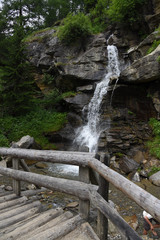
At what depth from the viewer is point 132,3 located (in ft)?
47.6

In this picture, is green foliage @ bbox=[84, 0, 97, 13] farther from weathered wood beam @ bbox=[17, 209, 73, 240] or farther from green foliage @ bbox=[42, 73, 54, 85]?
weathered wood beam @ bbox=[17, 209, 73, 240]

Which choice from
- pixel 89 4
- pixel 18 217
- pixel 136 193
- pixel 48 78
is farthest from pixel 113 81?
pixel 89 4

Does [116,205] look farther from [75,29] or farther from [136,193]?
[75,29]

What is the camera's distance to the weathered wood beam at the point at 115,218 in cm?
169

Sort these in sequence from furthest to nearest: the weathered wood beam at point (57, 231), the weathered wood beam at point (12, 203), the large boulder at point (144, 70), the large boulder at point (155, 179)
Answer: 1. the large boulder at point (144, 70)
2. the large boulder at point (155, 179)
3. the weathered wood beam at point (12, 203)
4. the weathered wood beam at point (57, 231)

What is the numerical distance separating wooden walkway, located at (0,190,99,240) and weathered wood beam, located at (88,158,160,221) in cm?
100

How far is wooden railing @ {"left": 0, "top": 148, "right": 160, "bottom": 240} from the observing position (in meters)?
1.56

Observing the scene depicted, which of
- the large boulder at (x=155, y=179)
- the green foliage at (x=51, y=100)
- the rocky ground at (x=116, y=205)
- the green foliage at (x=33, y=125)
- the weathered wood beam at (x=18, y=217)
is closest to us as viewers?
the weathered wood beam at (x=18, y=217)

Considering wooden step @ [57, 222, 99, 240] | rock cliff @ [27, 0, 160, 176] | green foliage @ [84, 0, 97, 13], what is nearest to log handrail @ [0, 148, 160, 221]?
wooden step @ [57, 222, 99, 240]

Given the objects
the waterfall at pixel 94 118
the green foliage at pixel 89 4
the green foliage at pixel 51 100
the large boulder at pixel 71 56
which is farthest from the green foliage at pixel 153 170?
the green foliage at pixel 89 4

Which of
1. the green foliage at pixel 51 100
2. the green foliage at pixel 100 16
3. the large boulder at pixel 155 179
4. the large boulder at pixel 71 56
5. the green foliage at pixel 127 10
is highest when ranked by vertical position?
the green foliage at pixel 100 16

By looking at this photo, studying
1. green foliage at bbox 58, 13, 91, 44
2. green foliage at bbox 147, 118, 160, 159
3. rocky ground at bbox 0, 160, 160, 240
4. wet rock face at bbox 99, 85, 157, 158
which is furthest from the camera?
green foliage at bbox 58, 13, 91, 44

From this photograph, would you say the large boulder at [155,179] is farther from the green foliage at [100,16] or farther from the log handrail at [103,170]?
the green foliage at [100,16]

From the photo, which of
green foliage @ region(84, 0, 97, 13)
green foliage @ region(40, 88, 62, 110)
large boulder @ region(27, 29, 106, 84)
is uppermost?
green foliage @ region(84, 0, 97, 13)
